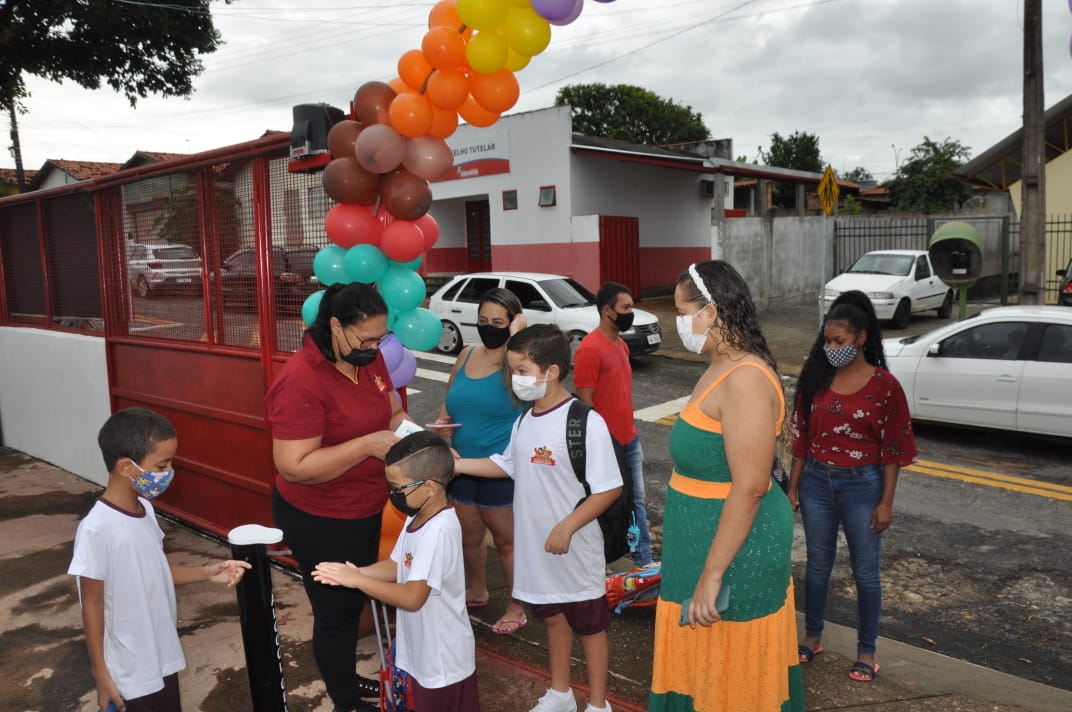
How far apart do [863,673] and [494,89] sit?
361 cm

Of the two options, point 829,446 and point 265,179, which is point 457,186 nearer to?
point 265,179

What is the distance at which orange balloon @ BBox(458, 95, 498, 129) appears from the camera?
4594mm

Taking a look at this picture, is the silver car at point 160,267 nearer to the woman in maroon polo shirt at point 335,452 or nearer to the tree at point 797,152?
the woman in maroon polo shirt at point 335,452

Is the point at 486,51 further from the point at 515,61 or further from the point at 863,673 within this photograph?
the point at 863,673

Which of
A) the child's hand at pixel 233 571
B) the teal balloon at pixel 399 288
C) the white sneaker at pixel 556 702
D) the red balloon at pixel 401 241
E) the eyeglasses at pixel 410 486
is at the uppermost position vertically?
the red balloon at pixel 401 241

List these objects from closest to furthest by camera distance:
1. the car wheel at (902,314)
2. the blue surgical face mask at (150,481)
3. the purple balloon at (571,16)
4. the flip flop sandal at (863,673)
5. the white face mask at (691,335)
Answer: the white face mask at (691,335) → the blue surgical face mask at (150,481) → the flip flop sandal at (863,673) → the purple balloon at (571,16) → the car wheel at (902,314)

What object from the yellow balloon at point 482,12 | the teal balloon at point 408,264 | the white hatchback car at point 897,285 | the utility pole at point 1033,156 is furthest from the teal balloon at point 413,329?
the white hatchback car at point 897,285

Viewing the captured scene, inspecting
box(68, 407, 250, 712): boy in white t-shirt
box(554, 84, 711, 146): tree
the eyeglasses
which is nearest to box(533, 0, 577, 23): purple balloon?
the eyeglasses

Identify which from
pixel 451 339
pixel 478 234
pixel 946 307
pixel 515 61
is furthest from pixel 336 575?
pixel 478 234

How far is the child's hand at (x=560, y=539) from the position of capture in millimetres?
3094

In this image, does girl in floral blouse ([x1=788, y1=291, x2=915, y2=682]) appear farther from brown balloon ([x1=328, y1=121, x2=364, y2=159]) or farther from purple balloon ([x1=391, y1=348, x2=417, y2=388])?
brown balloon ([x1=328, y1=121, x2=364, y2=159])

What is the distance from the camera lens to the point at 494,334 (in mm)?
4266

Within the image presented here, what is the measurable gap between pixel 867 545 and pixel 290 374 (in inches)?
109

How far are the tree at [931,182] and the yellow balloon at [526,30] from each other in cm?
3093
